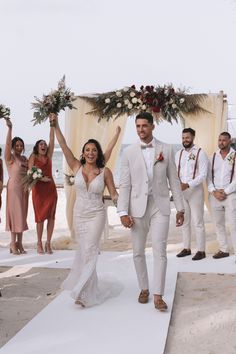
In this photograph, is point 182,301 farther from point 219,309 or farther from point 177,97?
point 177,97

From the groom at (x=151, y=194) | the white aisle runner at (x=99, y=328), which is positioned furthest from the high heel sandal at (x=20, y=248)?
the groom at (x=151, y=194)

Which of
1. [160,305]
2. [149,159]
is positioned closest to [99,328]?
[160,305]

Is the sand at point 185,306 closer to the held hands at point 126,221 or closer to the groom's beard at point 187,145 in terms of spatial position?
the held hands at point 126,221

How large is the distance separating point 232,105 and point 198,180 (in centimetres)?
2178

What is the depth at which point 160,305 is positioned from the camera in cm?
452

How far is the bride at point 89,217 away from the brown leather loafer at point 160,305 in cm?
64

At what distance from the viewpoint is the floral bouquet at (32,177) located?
22.8 ft

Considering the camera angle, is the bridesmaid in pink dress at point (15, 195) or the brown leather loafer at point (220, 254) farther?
the bridesmaid in pink dress at point (15, 195)

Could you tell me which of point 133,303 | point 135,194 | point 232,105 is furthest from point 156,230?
point 232,105

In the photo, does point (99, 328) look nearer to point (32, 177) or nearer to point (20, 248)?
point (32, 177)

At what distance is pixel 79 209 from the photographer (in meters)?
4.86

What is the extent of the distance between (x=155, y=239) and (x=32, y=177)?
10.2 ft

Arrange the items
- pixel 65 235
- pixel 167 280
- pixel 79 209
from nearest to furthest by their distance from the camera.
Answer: pixel 79 209 < pixel 167 280 < pixel 65 235

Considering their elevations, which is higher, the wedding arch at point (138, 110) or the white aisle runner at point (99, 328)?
the wedding arch at point (138, 110)
